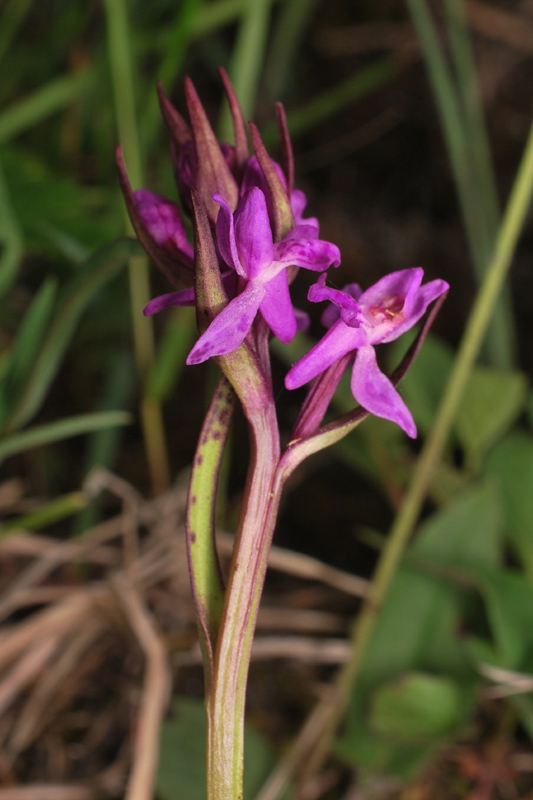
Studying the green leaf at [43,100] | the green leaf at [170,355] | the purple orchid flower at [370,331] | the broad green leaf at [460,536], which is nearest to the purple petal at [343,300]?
the purple orchid flower at [370,331]

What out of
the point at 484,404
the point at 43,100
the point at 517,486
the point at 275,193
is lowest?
the point at 517,486

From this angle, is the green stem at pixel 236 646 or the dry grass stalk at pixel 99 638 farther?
the dry grass stalk at pixel 99 638

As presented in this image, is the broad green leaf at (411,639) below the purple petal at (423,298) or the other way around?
below

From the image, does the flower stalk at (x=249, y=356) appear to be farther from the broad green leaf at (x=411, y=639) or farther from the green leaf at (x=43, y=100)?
the green leaf at (x=43, y=100)

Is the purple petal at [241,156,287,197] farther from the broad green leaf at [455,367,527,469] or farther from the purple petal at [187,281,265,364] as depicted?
the broad green leaf at [455,367,527,469]

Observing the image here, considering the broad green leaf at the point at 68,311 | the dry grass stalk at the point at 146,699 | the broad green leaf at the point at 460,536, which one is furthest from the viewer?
the broad green leaf at the point at 460,536

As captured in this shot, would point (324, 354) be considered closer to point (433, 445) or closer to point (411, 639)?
point (433, 445)

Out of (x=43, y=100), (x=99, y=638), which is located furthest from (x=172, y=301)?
(x=43, y=100)
